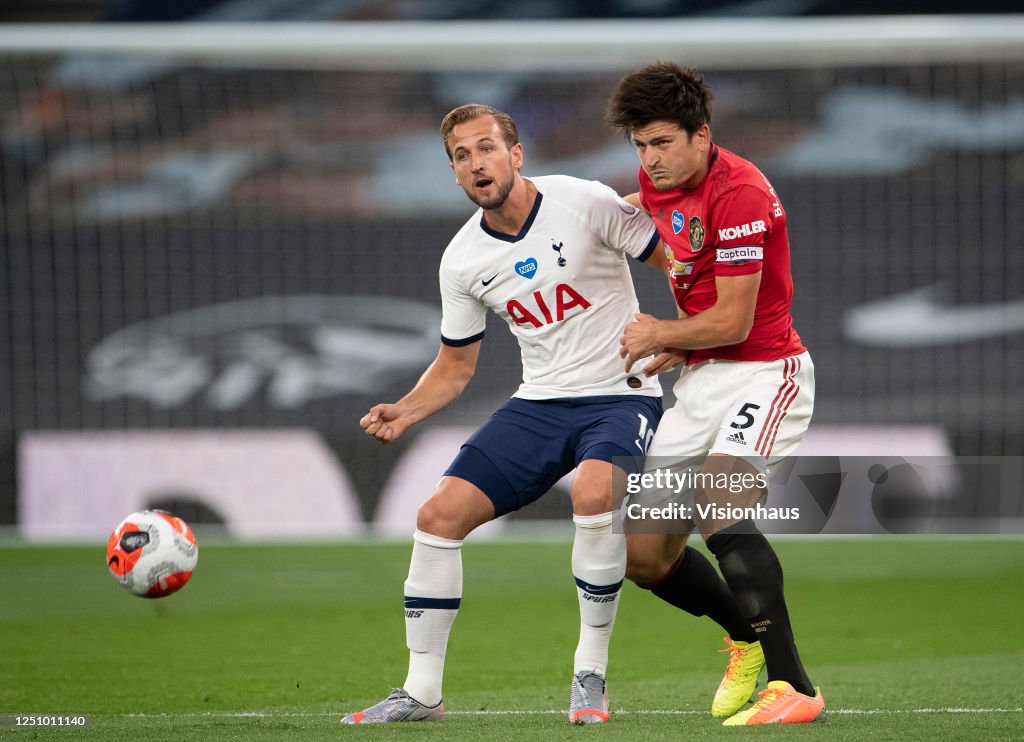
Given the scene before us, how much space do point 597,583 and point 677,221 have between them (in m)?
1.32

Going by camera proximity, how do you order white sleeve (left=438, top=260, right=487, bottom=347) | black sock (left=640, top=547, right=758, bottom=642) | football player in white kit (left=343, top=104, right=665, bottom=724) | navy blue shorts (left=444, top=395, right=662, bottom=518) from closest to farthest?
football player in white kit (left=343, top=104, right=665, bottom=724)
navy blue shorts (left=444, top=395, right=662, bottom=518)
black sock (left=640, top=547, right=758, bottom=642)
white sleeve (left=438, top=260, right=487, bottom=347)

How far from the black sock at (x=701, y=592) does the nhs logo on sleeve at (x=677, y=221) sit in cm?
121

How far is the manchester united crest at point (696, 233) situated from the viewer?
4.83 m

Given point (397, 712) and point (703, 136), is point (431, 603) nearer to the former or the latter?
point (397, 712)

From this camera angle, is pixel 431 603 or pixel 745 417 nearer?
pixel 745 417

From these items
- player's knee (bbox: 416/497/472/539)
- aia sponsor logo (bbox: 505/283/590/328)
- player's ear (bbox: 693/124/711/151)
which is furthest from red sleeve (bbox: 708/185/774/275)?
player's knee (bbox: 416/497/472/539)

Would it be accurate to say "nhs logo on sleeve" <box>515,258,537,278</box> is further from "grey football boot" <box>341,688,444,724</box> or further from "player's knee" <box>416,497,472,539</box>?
"grey football boot" <box>341,688,444,724</box>

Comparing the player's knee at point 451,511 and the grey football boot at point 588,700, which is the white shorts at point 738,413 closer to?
the player's knee at point 451,511

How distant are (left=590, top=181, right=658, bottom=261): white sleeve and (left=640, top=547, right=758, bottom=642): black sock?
3.84ft

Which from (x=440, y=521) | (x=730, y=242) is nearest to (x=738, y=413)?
(x=730, y=242)

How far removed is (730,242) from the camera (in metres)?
4.69

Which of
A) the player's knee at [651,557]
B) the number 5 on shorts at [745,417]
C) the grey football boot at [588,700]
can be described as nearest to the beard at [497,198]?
the number 5 on shorts at [745,417]

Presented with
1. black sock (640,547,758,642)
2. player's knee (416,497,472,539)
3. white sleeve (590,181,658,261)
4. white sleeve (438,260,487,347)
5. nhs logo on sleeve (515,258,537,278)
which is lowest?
black sock (640,547,758,642)

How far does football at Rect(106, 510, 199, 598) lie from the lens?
216 inches
